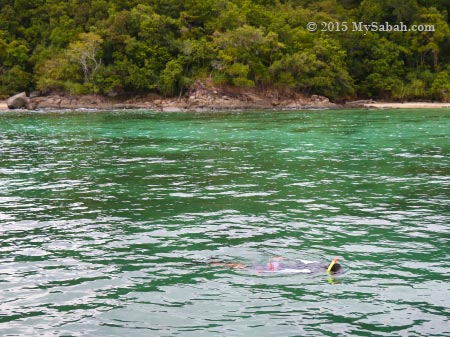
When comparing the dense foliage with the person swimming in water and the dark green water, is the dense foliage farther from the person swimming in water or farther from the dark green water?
the person swimming in water

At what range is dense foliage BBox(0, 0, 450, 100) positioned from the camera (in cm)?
7531

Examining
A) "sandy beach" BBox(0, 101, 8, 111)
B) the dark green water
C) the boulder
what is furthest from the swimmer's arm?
"sandy beach" BBox(0, 101, 8, 111)

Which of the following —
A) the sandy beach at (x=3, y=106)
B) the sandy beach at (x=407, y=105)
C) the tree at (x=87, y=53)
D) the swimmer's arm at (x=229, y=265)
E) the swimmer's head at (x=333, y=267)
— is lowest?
the swimmer's arm at (x=229, y=265)

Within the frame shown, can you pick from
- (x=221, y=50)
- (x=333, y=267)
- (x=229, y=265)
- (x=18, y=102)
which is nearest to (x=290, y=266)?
(x=333, y=267)

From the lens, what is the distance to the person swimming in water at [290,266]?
1066 centimetres

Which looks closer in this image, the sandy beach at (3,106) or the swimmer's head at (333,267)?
the swimmer's head at (333,267)

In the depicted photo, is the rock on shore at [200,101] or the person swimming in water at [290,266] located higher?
the rock on shore at [200,101]

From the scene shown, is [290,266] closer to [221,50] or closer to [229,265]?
[229,265]

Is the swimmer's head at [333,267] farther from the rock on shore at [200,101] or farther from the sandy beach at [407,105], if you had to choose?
the sandy beach at [407,105]

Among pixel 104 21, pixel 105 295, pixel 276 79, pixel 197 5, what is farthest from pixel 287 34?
pixel 105 295

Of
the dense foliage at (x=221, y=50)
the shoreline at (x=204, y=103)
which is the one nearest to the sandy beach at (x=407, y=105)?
the shoreline at (x=204, y=103)

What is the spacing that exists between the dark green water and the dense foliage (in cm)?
4890

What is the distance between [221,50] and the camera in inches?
2965

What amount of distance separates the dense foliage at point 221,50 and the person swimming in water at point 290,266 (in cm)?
6317
